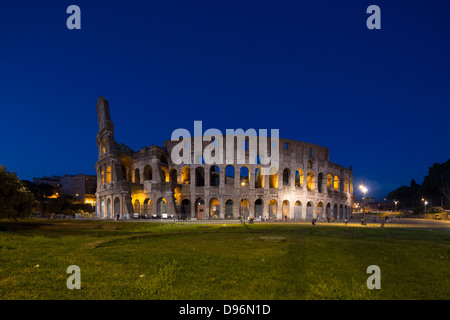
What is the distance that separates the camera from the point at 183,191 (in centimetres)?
5031

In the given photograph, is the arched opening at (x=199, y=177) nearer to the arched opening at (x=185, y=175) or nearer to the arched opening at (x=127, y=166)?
the arched opening at (x=185, y=175)

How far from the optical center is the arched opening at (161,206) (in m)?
50.2

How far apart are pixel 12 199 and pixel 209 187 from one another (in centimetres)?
3160

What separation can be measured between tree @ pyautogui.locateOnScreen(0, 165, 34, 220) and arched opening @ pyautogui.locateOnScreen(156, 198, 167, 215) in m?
27.9

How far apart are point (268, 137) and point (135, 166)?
28795 millimetres

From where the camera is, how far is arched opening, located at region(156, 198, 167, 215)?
5025 cm

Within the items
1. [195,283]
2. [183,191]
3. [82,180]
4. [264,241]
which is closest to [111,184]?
[183,191]

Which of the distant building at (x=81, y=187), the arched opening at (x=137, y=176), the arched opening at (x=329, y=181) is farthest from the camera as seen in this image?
the distant building at (x=81, y=187)

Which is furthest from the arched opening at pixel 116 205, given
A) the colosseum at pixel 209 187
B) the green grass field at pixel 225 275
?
the green grass field at pixel 225 275

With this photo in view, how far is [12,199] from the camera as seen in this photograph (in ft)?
68.6

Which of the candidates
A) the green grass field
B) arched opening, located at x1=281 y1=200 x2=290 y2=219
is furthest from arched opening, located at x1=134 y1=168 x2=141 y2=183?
the green grass field
